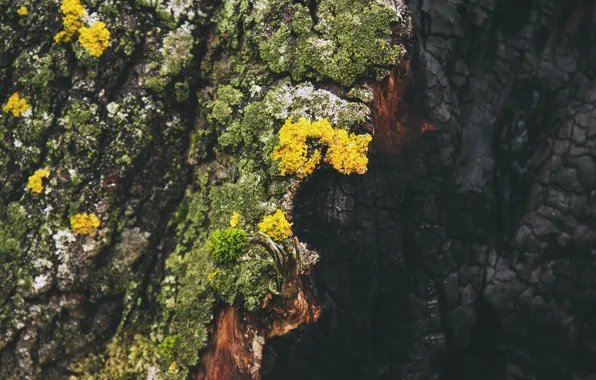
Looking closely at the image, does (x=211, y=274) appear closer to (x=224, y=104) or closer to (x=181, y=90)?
(x=224, y=104)

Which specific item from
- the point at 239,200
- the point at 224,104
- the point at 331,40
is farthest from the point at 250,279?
the point at 331,40

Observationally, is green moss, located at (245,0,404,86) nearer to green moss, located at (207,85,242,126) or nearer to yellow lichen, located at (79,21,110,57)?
green moss, located at (207,85,242,126)

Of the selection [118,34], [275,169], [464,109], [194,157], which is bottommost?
[275,169]

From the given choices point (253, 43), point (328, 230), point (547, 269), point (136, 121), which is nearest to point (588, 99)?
point (547, 269)

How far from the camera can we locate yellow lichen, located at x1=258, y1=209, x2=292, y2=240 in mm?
3857

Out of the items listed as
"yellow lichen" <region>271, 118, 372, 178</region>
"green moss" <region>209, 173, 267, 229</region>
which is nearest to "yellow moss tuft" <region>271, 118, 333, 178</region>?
"yellow lichen" <region>271, 118, 372, 178</region>

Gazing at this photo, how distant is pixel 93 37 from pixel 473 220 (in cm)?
339

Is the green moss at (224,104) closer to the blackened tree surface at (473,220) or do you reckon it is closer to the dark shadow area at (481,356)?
the blackened tree surface at (473,220)

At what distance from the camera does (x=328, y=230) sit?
405 cm

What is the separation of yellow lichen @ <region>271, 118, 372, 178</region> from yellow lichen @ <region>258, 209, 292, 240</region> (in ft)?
1.04

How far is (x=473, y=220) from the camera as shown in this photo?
4551 mm

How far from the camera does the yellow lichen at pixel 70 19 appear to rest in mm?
4359

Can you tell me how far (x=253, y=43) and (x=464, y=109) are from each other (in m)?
1.86

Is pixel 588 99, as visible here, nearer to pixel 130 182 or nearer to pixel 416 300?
pixel 416 300
